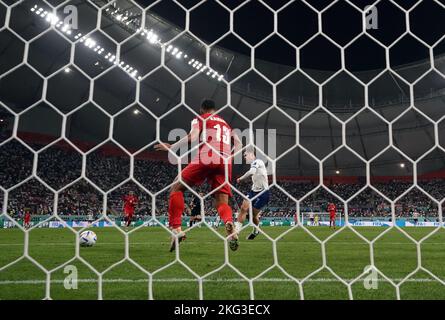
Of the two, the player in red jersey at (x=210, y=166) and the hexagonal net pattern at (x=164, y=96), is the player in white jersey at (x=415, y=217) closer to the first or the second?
the hexagonal net pattern at (x=164, y=96)

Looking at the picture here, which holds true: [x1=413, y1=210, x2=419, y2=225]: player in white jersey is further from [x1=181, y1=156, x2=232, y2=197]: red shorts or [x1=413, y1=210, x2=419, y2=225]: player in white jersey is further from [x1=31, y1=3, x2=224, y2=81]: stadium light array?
[x1=181, y1=156, x2=232, y2=197]: red shorts

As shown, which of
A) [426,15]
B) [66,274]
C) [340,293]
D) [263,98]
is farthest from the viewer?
[263,98]

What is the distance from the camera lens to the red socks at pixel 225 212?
154 inches

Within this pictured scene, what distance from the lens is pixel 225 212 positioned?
12.9 ft

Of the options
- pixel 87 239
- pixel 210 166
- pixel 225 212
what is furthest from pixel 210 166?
pixel 87 239

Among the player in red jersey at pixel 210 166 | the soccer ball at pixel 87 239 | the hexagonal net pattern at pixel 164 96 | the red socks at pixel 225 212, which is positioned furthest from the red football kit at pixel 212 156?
the hexagonal net pattern at pixel 164 96

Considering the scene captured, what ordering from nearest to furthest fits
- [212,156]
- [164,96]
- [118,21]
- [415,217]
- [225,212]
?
Answer: [212,156], [225,212], [118,21], [415,217], [164,96]

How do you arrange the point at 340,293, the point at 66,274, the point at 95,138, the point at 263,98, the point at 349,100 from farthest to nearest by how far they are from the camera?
the point at 349,100, the point at 263,98, the point at 95,138, the point at 66,274, the point at 340,293

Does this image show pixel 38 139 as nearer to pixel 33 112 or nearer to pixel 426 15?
pixel 33 112

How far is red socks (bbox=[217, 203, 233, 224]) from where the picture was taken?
3.91 meters

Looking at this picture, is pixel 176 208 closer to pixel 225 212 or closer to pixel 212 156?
pixel 225 212
